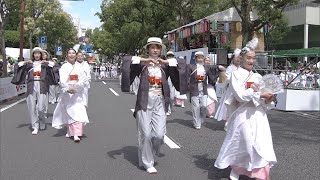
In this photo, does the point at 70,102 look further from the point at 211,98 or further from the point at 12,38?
the point at 12,38

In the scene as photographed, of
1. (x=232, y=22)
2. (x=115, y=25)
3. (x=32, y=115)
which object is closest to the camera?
(x=32, y=115)

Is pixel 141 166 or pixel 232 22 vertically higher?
pixel 232 22

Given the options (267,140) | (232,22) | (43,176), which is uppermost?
(232,22)

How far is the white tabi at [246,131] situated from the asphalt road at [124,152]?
61 cm

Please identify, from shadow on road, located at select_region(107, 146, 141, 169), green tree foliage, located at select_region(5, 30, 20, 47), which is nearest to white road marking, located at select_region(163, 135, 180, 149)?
shadow on road, located at select_region(107, 146, 141, 169)

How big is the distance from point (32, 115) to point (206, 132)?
12.5 feet

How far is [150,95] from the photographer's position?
6.22m

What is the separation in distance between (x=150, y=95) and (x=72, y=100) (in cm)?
331

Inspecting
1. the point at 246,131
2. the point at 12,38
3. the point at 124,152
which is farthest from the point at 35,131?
the point at 12,38

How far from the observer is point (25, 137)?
29.6 ft

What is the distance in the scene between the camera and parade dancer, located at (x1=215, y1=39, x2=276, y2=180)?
5180mm

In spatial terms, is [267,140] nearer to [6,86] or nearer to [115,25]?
[6,86]

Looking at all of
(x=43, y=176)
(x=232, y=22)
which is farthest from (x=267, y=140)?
(x=232, y=22)

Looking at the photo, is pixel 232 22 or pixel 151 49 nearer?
pixel 151 49
